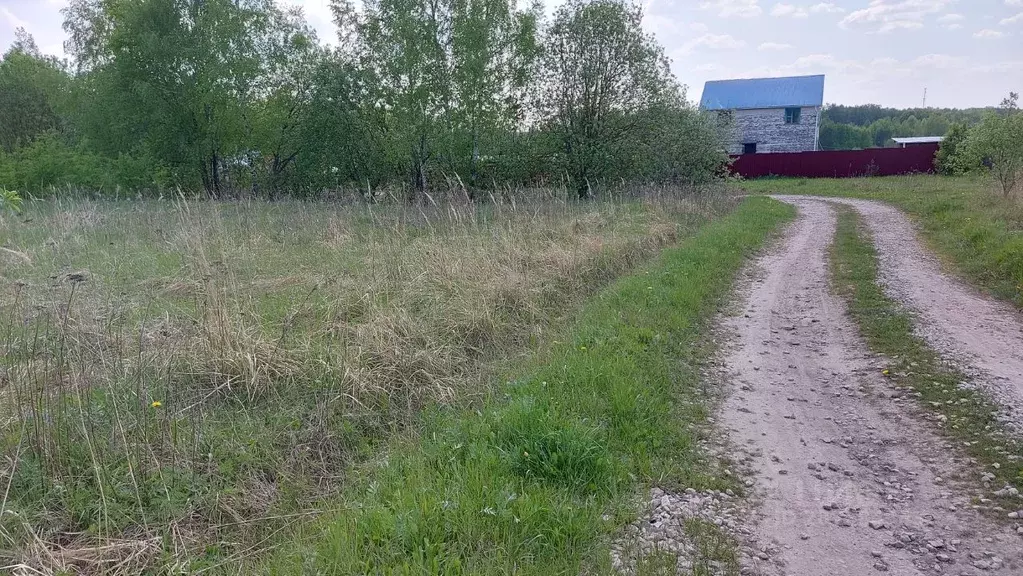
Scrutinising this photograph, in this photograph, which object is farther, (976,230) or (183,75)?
(183,75)

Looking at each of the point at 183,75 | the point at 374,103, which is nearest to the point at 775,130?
the point at 374,103

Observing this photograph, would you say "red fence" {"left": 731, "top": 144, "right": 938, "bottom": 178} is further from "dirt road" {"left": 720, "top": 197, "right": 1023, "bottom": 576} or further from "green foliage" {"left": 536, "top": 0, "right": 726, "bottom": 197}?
"dirt road" {"left": 720, "top": 197, "right": 1023, "bottom": 576}

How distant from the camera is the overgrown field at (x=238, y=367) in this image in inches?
117

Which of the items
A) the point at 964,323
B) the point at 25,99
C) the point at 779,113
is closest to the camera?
the point at 964,323

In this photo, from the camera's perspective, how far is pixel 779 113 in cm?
4222

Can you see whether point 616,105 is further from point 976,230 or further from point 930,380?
point 930,380

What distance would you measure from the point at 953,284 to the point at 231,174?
2586 cm

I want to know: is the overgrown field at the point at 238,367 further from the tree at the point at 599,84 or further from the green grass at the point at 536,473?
the tree at the point at 599,84

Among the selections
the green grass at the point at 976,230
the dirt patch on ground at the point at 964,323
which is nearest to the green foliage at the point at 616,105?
the green grass at the point at 976,230

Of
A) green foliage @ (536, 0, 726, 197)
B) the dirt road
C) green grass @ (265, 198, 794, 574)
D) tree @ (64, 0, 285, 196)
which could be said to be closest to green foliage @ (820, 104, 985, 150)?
green foliage @ (536, 0, 726, 197)

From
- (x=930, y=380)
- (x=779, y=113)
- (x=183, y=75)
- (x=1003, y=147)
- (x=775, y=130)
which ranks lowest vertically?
(x=930, y=380)

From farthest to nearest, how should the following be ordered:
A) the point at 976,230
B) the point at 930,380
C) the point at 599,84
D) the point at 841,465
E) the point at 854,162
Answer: the point at 854,162, the point at 599,84, the point at 976,230, the point at 930,380, the point at 841,465

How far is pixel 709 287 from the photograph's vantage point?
8.22 m

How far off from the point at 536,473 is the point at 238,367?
2625mm
